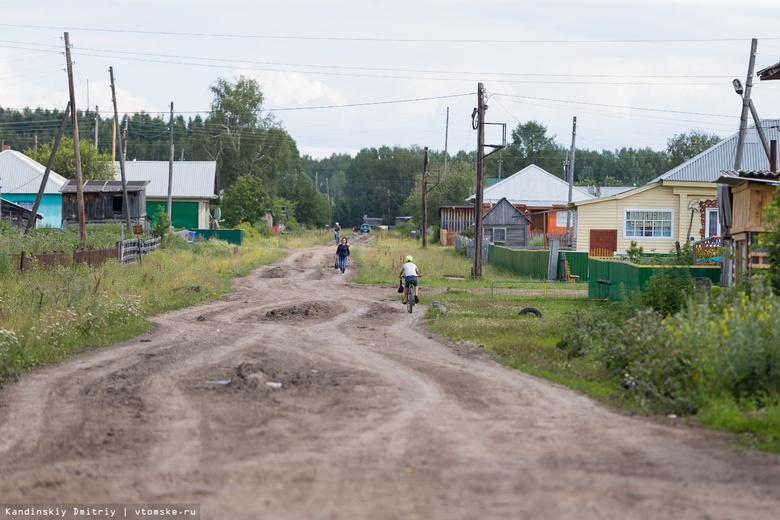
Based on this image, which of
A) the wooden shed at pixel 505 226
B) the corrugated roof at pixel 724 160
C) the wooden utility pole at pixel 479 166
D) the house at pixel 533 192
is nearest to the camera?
the wooden utility pole at pixel 479 166

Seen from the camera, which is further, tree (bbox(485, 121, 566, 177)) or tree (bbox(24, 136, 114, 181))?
tree (bbox(485, 121, 566, 177))

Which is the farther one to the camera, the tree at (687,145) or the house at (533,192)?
the tree at (687,145)

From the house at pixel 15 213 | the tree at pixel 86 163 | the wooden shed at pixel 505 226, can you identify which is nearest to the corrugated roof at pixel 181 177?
the tree at pixel 86 163

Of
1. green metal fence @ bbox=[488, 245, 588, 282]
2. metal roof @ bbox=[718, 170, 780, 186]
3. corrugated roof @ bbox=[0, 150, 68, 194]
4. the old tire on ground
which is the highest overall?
corrugated roof @ bbox=[0, 150, 68, 194]

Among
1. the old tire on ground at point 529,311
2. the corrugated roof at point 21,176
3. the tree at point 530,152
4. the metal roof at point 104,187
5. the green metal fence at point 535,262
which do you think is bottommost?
the old tire on ground at point 529,311

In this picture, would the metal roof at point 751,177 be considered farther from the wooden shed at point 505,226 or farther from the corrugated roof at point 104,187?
the corrugated roof at point 104,187

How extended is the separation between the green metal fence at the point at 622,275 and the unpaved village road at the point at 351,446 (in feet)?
26.7

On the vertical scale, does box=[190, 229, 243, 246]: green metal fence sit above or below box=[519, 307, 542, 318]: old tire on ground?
above

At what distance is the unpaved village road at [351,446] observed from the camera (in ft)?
21.1

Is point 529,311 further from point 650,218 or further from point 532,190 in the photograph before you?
point 532,190

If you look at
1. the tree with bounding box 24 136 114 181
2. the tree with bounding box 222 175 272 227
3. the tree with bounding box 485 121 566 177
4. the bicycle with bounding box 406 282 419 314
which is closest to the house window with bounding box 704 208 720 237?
the bicycle with bounding box 406 282 419 314

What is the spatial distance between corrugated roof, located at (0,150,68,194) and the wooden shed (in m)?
29.4

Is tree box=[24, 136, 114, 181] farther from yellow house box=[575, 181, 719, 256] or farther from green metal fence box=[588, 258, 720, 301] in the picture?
green metal fence box=[588, 258, 720, 301]

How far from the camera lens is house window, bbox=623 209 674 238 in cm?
3997
